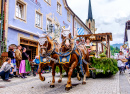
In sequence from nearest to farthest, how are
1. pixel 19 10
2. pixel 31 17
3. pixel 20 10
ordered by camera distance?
pixel 19 10, pixel 20 10, pixel 31 17

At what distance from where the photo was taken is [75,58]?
238 inches

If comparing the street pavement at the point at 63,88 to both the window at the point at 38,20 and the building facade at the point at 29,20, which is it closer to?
the building facade at the point at 29,20

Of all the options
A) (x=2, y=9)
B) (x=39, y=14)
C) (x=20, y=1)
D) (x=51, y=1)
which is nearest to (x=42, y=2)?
(x=39, y=14)

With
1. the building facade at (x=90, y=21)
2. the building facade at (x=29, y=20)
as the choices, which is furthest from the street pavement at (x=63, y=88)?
the building facade at (x=90, y=21)

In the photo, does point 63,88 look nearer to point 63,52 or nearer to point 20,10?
point 63,52

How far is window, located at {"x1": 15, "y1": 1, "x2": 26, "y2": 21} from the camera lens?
12.2 metres

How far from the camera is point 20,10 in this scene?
41.7 feet

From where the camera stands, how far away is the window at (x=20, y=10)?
12.2 m

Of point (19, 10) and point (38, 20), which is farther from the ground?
point (19, 10)

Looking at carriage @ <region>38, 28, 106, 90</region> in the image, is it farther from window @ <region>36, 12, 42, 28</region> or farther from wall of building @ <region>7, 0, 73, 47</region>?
window @ <region>36, 12, 42, 28</region>

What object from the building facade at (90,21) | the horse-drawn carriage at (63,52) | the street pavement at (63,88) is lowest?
the street pavement at (63,88)

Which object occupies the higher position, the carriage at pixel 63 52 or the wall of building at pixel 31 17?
the wall of building at pixel 31 17

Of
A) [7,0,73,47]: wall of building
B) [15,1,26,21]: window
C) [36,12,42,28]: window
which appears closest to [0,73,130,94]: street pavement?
[7,0,73,47]: wall of building

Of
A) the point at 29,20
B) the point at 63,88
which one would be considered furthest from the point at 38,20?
the point at 63,88
